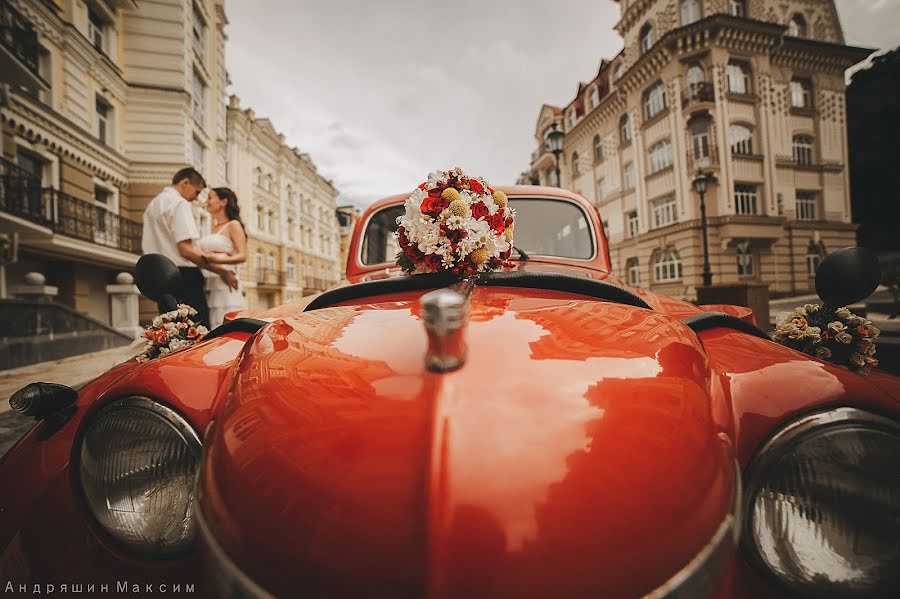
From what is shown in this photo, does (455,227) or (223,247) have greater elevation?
(223,247)

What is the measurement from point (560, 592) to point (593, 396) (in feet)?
0.88

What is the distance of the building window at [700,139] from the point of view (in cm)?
1766

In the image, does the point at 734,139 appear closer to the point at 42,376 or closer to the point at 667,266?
the point at 667,266

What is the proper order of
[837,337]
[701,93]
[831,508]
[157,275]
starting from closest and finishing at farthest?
[831,508], [837,337], [157,275], [701,93]

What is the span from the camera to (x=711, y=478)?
0.65 m

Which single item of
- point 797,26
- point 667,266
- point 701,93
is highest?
point 797,26

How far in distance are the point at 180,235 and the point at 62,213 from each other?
416 inches

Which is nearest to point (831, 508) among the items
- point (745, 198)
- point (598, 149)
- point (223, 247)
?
point (223, 247)

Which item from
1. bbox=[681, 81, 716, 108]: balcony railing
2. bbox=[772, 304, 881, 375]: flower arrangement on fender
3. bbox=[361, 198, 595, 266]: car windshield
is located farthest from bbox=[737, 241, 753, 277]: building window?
bbox=[772, 304, 881, 375]: flower arrangement on fender

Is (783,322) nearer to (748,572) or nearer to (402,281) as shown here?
(748,572)

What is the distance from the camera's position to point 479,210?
1592 millimetres

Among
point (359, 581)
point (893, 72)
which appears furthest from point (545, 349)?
point (893, 72)

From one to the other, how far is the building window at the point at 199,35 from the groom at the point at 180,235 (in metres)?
16.2

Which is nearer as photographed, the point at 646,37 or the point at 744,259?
the point at 744,259
